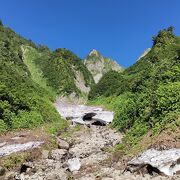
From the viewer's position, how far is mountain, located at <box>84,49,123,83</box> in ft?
455

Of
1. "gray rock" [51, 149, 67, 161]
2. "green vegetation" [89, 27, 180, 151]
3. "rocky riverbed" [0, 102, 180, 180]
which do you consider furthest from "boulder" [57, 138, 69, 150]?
"green vegetation" [89, 27, 180, 151]

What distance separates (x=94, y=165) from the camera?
18.7 meters

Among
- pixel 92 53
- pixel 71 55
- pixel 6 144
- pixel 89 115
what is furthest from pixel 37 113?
pixel 92 53

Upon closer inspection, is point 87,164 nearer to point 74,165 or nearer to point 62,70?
point 74,165

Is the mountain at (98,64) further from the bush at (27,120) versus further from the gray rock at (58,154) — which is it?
the gray rock at (58,154)

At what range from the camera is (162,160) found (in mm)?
16172

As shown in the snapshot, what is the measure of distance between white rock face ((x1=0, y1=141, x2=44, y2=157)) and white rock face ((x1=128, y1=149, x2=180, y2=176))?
27.5ft

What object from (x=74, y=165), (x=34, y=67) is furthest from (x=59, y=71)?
(x=74, y=165)

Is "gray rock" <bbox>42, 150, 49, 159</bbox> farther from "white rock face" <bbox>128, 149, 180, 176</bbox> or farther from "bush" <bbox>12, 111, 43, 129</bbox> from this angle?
"bush" <bbox>12, 111, 43, 129</bbox>

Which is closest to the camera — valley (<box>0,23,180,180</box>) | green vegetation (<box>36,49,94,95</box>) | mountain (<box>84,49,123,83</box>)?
valley (<box>0,23,180,180</box>)

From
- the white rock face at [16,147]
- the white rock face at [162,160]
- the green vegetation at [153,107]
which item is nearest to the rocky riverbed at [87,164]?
the white rock face at [162,160]

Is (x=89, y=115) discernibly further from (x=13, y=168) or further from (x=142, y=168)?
(x=142, y=168)

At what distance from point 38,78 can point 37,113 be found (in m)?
47.7

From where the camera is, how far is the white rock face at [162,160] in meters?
15.7
